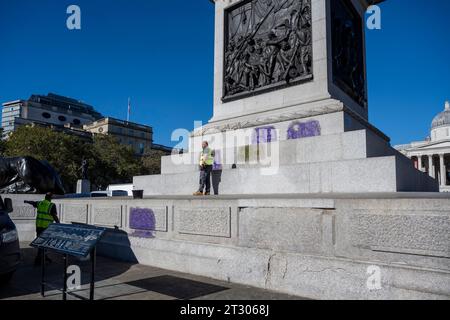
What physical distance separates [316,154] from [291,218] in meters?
3.70

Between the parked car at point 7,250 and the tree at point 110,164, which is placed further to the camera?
the tree at point 110,164

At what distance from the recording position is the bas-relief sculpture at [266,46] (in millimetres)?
11734

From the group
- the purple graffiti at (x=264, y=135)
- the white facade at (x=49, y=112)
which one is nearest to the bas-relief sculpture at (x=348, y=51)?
the purple graffiti at (x=264, y=135)

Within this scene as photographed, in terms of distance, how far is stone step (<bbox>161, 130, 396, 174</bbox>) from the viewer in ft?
27.2

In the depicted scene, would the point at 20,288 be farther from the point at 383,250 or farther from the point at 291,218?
the point at 383,250

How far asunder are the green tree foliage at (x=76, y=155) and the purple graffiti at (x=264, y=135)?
121 ft

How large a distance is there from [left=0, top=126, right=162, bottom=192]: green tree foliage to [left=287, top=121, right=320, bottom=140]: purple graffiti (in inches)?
1503

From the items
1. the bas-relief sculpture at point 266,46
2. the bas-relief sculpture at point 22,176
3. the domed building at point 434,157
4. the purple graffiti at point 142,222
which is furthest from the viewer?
A: the domed building at point 434,157

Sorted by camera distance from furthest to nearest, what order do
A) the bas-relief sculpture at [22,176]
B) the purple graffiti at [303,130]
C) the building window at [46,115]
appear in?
the building window at [46,115] → the bas-relief sculpture at [22,176] → the purple graffiti at [303,130]

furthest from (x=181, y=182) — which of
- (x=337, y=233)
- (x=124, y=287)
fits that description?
(x=337, y=233)

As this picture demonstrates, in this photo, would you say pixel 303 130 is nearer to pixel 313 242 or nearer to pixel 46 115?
pixel 313 242

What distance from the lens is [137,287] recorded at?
6.10 metres

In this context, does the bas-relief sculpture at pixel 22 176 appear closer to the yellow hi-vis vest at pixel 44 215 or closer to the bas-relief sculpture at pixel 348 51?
the yellow hi-vis vest at pixel 44 215
